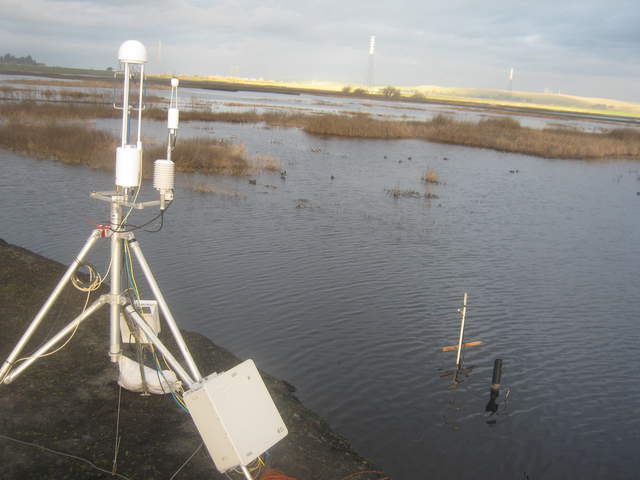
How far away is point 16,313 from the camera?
7586 millimetres

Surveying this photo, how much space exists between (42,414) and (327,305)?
21.6 ft

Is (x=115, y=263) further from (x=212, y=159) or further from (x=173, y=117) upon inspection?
(x=212, y=159)

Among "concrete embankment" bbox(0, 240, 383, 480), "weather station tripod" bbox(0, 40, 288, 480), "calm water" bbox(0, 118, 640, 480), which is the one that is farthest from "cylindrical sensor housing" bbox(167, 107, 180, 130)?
"calm water" bbox(0, 118, 640, 480)

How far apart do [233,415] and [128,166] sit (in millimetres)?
2087

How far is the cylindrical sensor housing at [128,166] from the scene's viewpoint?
4.54 meters

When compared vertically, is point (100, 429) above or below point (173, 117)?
below

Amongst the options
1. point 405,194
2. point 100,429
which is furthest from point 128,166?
point 405,194

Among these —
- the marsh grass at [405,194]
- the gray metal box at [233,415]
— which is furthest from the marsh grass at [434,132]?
the gray metal box at [233,415]

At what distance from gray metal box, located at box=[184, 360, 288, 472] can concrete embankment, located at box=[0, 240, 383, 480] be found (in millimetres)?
767

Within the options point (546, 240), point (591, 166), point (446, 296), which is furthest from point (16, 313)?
point (591, 166)

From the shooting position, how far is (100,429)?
5117 mm

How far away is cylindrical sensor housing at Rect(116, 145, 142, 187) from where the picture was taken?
454 cm

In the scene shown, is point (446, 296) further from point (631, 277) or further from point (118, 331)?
point (118, 331)

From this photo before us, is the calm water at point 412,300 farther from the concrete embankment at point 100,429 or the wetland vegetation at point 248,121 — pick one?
the wetland vegetation at point 248,121
